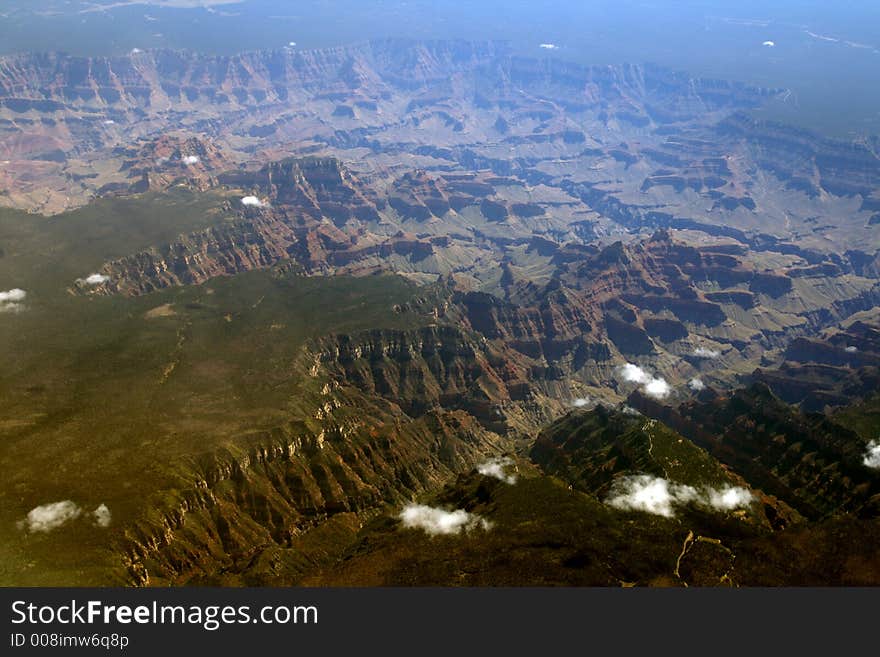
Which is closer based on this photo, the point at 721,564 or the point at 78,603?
the point at 78,603

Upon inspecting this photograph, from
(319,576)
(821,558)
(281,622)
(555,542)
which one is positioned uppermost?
(281,622)

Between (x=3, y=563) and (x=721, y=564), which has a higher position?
(x=721, y=564)

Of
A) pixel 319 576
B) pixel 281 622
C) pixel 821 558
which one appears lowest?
pixel 319 576

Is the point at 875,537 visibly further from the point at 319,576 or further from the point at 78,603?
the point at 78,603

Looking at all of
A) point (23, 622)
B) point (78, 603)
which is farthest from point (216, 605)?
point (23, 622)

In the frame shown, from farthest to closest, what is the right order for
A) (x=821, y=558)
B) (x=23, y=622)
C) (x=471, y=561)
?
(x=471, y=561) < (x=821, y=558) < (x=23, y=622)

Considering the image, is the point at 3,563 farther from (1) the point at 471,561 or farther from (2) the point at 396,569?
(1) the point at 471,561

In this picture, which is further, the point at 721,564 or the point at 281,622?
the point at 721,564

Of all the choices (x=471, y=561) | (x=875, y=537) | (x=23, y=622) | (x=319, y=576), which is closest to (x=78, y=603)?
(x=23, y=622)

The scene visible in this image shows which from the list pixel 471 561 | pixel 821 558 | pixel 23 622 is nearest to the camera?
pixel 23 622
